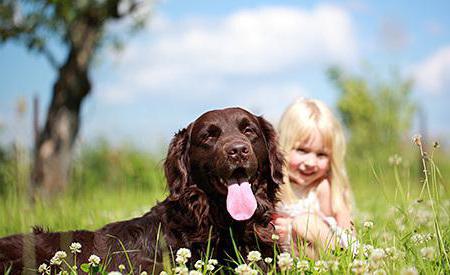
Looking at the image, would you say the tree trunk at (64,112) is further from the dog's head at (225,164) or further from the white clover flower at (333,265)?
the white clover flower at (333,265)

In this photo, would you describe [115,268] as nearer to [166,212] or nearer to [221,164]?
[166,212]

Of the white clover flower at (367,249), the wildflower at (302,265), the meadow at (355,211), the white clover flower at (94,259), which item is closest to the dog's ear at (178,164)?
the meadow at (355,211)

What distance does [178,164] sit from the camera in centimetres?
427

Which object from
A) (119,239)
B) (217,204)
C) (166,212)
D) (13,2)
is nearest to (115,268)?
(119,239)

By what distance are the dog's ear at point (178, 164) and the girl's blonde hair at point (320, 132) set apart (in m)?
1.70

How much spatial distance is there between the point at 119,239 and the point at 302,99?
9.64ft

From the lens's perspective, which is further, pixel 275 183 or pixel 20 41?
pixel 20 41

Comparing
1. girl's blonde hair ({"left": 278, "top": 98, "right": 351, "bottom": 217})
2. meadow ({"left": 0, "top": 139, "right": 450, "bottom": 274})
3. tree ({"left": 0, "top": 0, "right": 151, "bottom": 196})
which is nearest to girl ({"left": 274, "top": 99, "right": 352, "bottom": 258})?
girl's blonde hair ({"left": 278, "top": 98, "right": 351, "bottom": 217})

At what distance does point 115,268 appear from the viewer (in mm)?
3990

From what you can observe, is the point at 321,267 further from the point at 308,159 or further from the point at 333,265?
the point at 308,159

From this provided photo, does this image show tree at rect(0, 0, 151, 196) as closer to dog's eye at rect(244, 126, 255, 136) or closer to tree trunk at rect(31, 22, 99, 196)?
tree trunk at rect(31, 22, 99, 196)

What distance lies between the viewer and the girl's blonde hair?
595 centimetres

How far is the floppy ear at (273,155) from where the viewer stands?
440 cm

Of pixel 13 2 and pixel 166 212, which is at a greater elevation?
pixel 13 2
